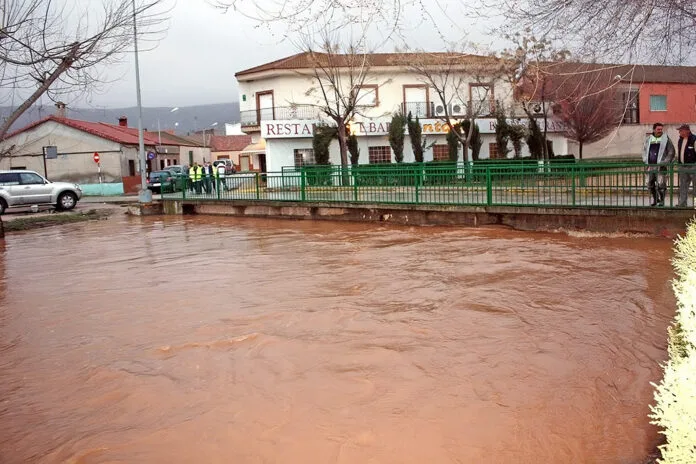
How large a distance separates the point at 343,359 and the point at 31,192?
24.1 metres

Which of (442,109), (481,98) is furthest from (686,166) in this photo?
(442,109)

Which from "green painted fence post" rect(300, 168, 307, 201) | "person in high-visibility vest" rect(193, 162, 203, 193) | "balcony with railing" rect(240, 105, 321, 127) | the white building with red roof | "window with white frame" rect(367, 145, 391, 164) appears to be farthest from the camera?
the white building with red roof

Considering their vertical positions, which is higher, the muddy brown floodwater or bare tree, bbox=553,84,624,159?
bare tree, bbox=553,84,624,159

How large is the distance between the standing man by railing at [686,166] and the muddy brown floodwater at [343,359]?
5.31 feet

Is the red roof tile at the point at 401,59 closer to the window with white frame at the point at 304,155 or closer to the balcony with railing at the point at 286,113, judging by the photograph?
the balcony with railing at the point at 286,113

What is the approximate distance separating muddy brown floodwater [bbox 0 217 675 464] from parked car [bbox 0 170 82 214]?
1546cm

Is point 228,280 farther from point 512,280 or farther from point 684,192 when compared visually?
point 684,192

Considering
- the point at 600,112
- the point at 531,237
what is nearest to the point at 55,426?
the point at 531,237

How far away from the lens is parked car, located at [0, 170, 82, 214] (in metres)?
26.1

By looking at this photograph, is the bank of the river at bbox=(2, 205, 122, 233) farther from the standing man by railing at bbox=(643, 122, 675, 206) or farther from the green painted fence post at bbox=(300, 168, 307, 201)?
the standing man by railing at bbox=(643, 122, 675, 206)

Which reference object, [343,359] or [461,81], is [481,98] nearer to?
[461,81]

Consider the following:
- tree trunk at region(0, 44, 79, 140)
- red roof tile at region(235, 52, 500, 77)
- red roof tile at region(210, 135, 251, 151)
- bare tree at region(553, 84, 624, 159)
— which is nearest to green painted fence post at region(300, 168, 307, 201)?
tree trunk at region(0, 44, 79, 140)

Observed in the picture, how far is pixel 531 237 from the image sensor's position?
49.0 feet

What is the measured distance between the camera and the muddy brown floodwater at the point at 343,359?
4.74 m
